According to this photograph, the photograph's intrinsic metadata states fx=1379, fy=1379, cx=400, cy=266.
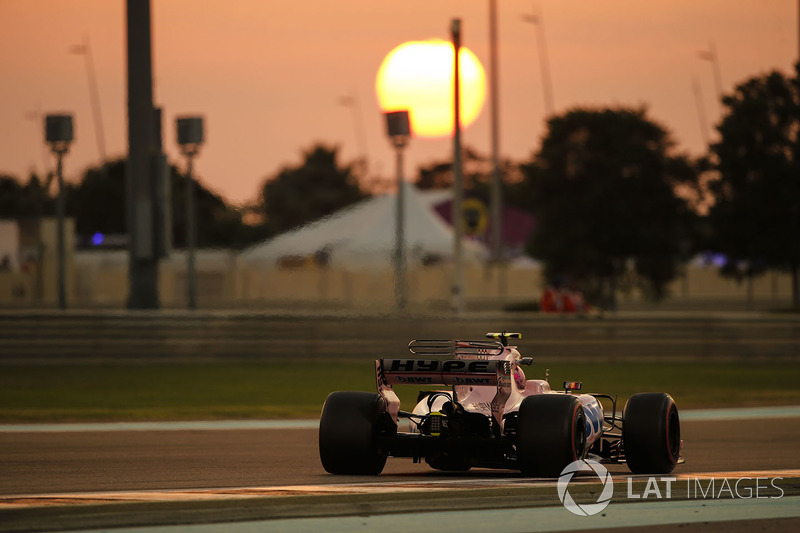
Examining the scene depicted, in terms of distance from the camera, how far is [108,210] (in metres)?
83.2

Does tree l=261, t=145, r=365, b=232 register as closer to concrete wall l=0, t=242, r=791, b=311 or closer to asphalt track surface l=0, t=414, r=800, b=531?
concrete wall l=0, t=242, r=791, b=311

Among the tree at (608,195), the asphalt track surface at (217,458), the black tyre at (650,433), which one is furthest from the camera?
the tree at (608,195)

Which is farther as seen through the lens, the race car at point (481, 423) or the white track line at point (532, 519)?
the race car at point (481, 423)

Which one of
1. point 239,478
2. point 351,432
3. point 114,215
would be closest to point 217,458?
point 239,478

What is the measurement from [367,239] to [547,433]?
3578 centimetres

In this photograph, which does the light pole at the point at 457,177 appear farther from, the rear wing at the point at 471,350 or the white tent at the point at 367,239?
the white tent at the point at 367,239

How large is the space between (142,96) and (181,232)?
216 ft

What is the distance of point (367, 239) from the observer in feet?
149

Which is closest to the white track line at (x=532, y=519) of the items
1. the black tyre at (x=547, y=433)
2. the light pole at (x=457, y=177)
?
the black tyre at (x=547, y=433)

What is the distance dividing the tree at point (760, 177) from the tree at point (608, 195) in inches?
49.9

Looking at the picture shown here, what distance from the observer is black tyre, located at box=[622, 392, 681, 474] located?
10.4m

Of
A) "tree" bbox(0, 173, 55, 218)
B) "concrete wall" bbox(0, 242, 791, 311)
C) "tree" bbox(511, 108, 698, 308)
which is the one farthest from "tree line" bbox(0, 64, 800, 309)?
"tree" bbox(0, 173, 55, 218)

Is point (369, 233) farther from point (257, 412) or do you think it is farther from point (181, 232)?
point (181, 232)

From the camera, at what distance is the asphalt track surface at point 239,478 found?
8.05 metres
